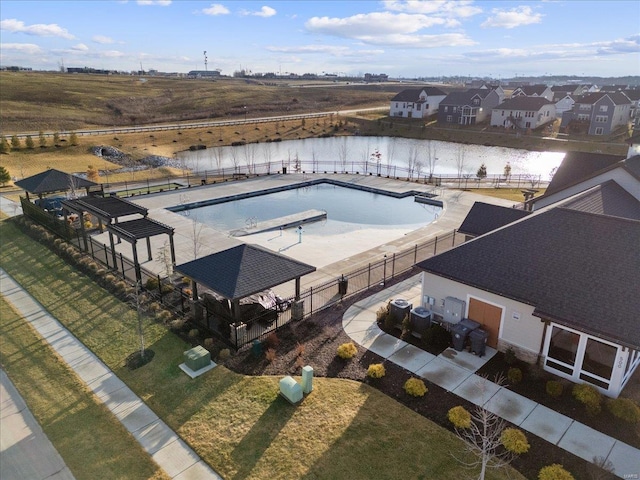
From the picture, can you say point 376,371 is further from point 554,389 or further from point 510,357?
point 554,389

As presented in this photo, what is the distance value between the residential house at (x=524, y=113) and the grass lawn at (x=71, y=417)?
92217mm

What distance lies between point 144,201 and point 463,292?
30.7 metres

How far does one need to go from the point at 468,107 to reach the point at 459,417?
92.6m

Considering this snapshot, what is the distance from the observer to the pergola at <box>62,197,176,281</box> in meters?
21.7

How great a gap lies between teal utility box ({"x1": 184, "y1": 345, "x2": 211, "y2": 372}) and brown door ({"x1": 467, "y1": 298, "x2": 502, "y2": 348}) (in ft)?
32.9

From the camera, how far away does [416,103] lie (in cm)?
10244

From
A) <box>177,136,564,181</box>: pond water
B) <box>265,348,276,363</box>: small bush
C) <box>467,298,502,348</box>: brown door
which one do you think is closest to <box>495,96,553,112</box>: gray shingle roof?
<box>177,136,564,181</box>: pond water

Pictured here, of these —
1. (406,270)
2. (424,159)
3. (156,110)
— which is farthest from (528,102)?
(156,110)

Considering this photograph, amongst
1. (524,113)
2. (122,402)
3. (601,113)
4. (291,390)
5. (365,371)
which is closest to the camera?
(291,390)

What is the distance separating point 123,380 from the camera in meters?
14.6

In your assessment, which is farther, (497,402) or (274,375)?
(274,375)

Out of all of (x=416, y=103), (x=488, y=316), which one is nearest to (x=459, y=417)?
(x=488, y=316)

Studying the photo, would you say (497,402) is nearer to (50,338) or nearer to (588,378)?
(588,378)

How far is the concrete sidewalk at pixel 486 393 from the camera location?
1164 centimetres
